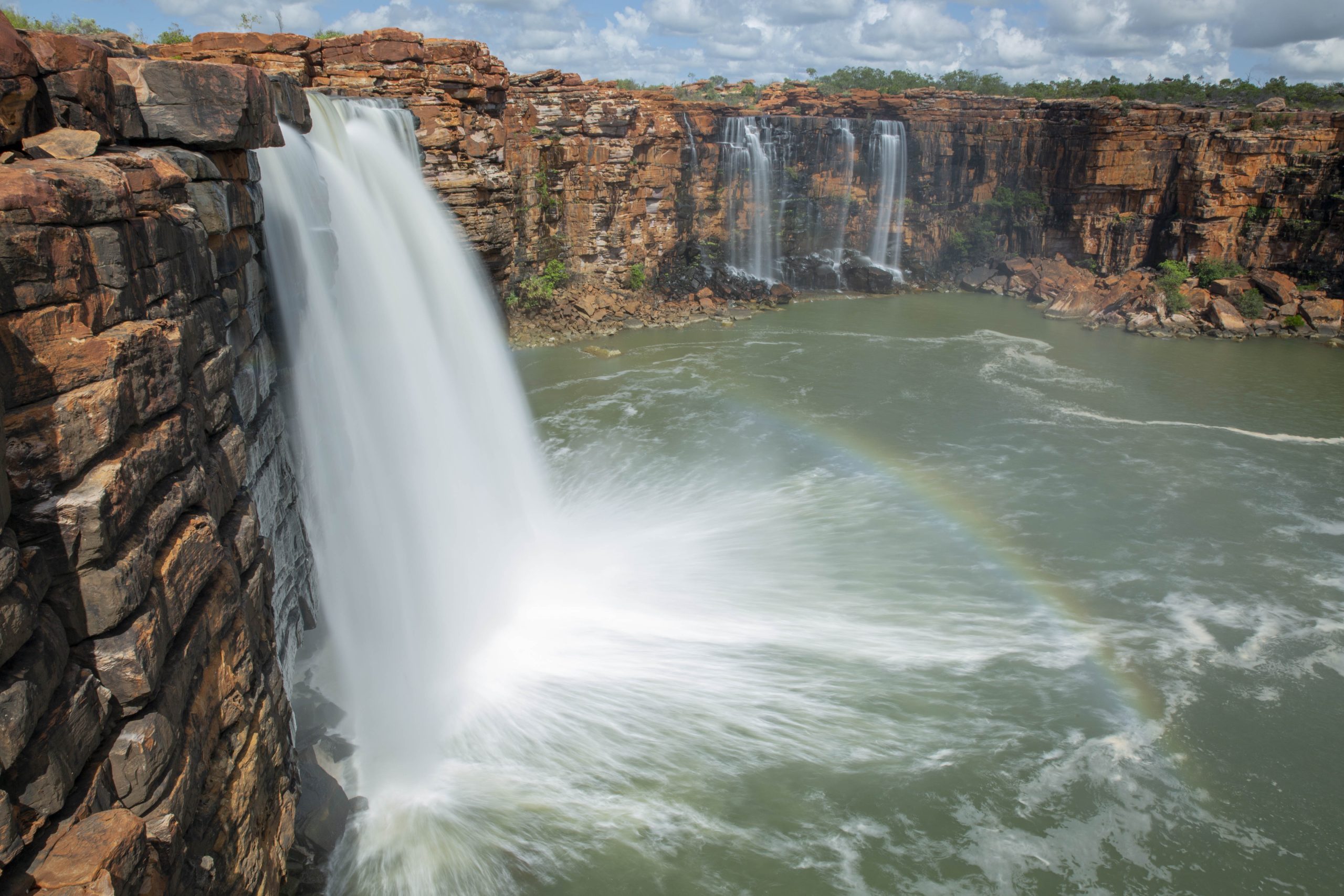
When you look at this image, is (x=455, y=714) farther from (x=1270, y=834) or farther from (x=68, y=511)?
(x=1270, y=834)

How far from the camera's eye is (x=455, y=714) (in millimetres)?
8289

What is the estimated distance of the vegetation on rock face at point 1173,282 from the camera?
26844 millimetres

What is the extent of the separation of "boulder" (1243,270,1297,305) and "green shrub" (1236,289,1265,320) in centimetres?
43

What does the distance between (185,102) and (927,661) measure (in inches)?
347

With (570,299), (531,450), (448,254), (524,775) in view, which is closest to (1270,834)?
(524,775)

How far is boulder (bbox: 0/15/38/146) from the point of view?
3.60 m

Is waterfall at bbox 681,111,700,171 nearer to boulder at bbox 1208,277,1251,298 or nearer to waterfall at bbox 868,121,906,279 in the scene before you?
waterfall at bbox 868,121,906,279

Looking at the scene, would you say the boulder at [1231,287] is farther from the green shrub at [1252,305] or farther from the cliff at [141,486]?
the cliff at [141,486]

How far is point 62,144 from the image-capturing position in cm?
398

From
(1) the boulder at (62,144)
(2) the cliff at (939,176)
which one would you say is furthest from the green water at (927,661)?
(2) the cliff at (939,176)

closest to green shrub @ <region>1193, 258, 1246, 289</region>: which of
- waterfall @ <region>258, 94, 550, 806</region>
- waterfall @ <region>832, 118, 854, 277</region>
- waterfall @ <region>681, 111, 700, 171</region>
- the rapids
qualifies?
waterfall @ <region>832, 118, 854, 277</region>

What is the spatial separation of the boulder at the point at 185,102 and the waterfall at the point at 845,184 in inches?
1125

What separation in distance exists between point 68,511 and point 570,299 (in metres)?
22.8

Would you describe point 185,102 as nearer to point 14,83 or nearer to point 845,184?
point 14,83
